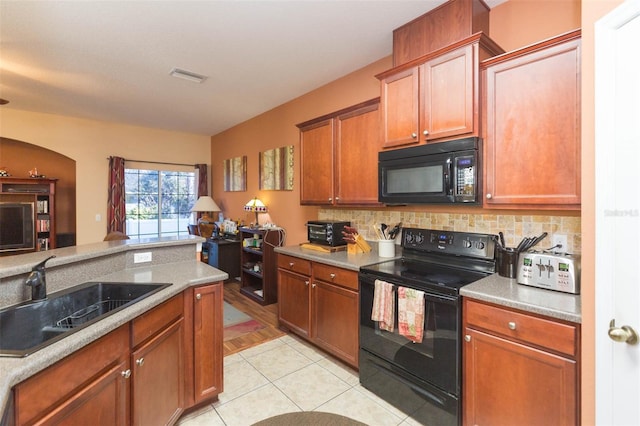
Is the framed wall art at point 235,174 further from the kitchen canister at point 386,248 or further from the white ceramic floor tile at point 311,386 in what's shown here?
the white ceramic floor tile at point 311,386

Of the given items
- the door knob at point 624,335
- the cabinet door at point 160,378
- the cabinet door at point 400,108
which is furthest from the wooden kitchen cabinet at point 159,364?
the door knob at point 624,335

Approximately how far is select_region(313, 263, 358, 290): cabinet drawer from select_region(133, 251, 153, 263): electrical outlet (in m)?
1.32

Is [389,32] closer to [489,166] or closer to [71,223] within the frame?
[489,166]

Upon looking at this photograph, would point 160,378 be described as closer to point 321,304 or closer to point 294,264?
point 321,304

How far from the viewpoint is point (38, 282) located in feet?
4.68

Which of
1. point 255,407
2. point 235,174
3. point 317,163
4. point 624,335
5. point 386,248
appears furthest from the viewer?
point 235,174

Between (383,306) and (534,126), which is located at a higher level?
(534,126)

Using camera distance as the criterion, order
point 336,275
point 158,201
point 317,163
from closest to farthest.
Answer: point 336,275, point 317,163, point 158,201

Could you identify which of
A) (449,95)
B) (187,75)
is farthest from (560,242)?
(187,75)

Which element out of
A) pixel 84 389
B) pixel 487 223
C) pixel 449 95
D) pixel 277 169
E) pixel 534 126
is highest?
pixel 449 95

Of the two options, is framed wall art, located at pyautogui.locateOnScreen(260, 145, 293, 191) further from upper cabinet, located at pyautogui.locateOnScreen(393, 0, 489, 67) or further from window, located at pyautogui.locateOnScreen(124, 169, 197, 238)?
window, located at pyautogui.locateOnScreen(124, 169, 197, 238)

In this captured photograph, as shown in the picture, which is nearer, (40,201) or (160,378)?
(160,378)

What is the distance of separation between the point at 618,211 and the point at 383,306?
4.30 feet

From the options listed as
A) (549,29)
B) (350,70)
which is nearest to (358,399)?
(549,29)
